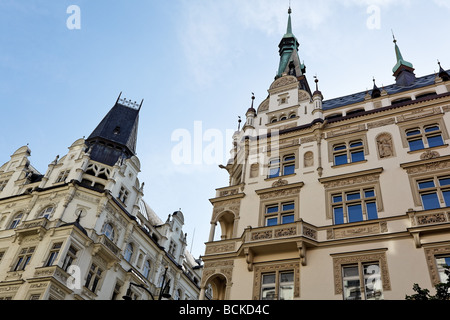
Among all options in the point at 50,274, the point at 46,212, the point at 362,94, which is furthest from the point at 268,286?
the point at 46,212

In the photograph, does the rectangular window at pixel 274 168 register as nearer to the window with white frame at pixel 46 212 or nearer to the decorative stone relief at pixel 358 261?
the decorative stone relief at pixel 358 261

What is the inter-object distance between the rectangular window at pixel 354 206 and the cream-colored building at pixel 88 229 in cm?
1203

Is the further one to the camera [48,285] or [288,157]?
[48,285]

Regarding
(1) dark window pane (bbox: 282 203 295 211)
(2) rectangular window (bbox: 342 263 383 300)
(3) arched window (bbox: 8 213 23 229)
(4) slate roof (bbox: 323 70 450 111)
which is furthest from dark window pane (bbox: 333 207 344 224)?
(3) arched window (bbox: 8 213 23 229)

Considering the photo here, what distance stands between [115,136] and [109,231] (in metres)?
12.5

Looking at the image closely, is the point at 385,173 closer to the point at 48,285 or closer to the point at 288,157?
the point at 288,157

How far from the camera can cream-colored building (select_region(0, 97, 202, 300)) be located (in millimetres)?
32250

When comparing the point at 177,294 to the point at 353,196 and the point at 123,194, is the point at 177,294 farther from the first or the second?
the point at 353,196

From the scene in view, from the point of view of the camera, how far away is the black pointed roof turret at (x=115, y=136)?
43394mm

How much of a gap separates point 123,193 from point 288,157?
20554mm

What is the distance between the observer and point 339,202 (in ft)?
70.7
